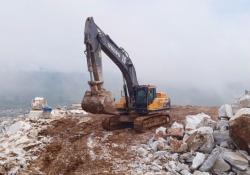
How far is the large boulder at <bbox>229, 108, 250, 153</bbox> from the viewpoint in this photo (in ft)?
44.3

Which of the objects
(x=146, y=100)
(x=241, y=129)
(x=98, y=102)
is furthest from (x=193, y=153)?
(x=146, y=100)

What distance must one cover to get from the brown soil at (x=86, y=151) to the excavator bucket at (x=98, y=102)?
145cm

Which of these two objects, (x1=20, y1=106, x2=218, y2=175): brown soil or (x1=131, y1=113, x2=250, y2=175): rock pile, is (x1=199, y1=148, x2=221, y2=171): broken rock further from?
(x1=20, y1=106, x2=218, y2=175): brown soil

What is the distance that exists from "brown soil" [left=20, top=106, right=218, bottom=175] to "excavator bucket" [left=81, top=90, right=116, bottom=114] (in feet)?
4.76

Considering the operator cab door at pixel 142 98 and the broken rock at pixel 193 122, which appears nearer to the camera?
the broken rock at pixel 193 122

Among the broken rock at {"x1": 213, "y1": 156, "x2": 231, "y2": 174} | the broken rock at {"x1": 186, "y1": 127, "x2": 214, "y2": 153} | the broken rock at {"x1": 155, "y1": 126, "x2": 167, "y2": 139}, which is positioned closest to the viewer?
the broken rock at {"x1": 213, "y1": 156, "x2": 231, "y2": 174}

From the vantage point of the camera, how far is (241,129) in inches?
536

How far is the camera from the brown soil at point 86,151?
46.9 feet

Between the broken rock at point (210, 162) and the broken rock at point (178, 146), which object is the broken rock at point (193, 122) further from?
the broken rock at point (210, 162)

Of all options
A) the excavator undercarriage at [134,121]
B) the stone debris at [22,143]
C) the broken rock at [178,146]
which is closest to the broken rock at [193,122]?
the broken rock at [178,146]

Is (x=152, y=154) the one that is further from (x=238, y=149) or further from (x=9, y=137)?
(x=9, y=137)

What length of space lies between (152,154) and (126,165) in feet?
4.01

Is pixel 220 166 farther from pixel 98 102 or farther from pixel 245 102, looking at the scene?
pixel 98 102

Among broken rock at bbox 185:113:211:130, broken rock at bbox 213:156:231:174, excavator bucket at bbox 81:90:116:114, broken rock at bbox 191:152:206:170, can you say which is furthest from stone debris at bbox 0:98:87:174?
broken rock at bbox 213:156:231:174
